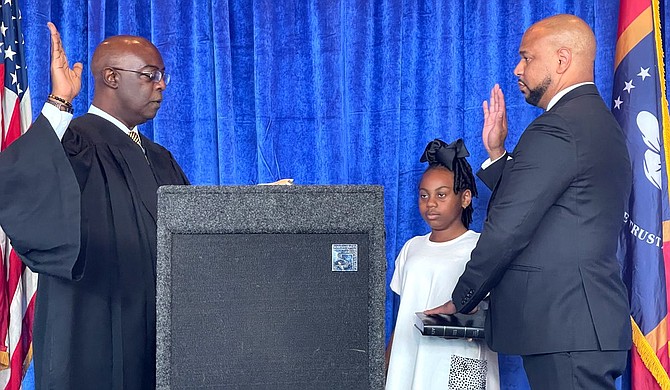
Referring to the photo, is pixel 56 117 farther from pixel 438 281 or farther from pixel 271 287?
pixel 438 281

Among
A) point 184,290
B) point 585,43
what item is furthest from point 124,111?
point 585,43

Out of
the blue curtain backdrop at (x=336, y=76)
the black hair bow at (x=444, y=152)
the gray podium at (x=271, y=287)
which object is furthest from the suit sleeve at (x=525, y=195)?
the blue curtain backdrop at (x=336, y=76)

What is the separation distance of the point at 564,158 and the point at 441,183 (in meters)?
1.06

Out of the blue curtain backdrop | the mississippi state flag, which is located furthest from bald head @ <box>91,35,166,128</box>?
the mississippi state flag

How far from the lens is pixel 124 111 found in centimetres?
288

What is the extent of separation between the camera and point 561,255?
8.94ft

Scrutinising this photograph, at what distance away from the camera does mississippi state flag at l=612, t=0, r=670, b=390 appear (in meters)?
3.71

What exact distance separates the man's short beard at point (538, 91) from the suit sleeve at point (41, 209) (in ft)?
5.84

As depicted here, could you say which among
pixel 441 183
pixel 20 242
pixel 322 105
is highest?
pixel 322 105

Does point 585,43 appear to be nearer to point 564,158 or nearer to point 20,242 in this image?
point 564,158

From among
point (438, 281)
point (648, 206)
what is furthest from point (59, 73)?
point (648, 206)

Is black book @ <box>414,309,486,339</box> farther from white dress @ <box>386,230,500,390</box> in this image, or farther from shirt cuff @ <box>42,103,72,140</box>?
shirt cuff @ <box>42,103,72,140</box>

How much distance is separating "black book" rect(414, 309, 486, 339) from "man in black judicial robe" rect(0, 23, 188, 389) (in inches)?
43.8

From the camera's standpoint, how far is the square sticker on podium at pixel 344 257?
4.89ft
